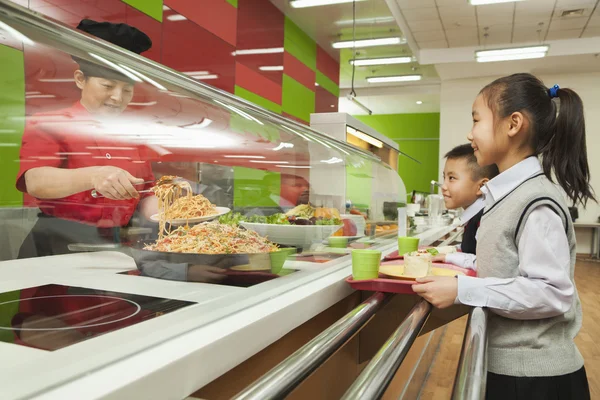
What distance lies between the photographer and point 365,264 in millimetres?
1204

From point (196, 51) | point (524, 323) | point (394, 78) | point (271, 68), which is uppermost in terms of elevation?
point (394, 78)

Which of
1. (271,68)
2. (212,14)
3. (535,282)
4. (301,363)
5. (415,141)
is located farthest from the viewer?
(415,141)

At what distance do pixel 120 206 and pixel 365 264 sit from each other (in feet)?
1.92

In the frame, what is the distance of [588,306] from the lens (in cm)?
487

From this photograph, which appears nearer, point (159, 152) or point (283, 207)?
point (159, 152)

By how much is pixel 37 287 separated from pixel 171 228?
1.07ft

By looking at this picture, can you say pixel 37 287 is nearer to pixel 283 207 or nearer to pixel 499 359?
pixel 283 207

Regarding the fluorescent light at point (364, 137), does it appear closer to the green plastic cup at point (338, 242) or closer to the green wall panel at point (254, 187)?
the green plastic cup at point (338, 242)

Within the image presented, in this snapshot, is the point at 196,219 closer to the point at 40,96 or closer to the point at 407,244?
the point at 40,96

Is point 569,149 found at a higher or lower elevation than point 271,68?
lower

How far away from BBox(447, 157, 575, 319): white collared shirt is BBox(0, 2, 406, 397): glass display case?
40 centimetres

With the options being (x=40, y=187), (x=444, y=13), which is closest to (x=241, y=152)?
(x=40, y=187)

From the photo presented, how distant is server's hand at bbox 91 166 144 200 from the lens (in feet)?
2.91

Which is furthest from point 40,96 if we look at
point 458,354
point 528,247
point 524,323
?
point 458,354
